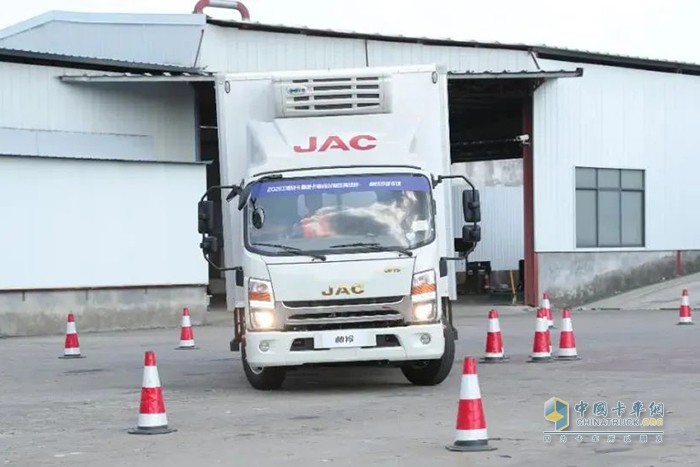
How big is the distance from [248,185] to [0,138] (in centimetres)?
1781

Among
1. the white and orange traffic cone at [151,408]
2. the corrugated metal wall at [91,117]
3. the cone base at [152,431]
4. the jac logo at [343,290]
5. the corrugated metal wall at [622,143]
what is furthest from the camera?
the corrugated metal wall at [622,143]

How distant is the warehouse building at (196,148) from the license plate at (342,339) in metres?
16.6

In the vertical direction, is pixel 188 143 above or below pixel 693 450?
above

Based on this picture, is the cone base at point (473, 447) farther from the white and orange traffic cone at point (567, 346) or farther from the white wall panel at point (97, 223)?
the white wall panel at point (97, 223)

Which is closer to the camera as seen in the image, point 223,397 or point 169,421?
point 169,421

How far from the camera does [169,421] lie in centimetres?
1277

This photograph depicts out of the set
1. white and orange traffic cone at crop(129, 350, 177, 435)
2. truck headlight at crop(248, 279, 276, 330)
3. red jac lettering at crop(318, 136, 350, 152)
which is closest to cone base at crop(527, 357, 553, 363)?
red jac lettering at crop(318, 136, 350, 152)

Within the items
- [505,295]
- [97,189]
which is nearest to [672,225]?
[505,295]

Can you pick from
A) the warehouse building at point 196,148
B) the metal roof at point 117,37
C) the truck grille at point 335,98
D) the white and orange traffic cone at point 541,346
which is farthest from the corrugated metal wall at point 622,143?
the truck grille at point 335,98

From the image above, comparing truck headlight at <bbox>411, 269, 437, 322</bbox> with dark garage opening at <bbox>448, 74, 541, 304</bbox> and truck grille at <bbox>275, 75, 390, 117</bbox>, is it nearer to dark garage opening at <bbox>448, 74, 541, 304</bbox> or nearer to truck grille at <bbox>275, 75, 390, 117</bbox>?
truck grille at <bbox>275, 75, 390, 117</bbox>

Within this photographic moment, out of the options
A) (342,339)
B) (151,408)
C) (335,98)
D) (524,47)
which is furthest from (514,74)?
(151,408)

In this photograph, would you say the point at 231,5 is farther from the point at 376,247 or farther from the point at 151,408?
the point at 151,408

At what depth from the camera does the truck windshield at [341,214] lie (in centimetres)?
1467

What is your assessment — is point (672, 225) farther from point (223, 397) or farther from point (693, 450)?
point (693, 450)
